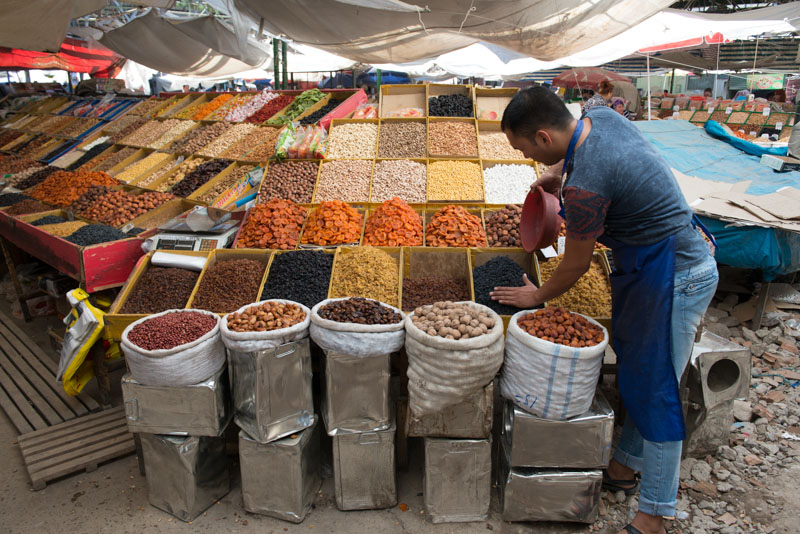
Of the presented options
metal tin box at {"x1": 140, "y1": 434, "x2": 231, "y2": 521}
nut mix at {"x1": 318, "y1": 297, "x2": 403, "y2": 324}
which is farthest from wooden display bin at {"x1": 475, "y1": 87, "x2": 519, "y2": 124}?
metal tin box at {"x1": 140, "y1": 434, "x2": 231, "y2": 521}

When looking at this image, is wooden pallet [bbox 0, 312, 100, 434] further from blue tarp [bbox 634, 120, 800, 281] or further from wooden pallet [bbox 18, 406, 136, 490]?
blue tarp [bbox 634, 120, 800, 281]

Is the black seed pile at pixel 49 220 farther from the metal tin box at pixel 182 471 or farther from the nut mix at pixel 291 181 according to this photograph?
the metal tin box at pixel 182 471

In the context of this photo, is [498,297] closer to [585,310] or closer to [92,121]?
[585,310]

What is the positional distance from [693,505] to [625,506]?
0.30 metres

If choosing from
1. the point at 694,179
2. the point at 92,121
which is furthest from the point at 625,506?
the point at 92,121

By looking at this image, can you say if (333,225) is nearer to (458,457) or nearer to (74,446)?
(458,457)

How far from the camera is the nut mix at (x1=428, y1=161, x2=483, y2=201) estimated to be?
11.3 feet

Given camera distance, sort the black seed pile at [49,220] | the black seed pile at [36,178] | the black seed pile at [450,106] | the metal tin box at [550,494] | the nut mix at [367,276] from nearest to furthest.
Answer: the metal tin box at [550,494], the nut mix at [367,276], the black seed pile at [49,220], the black seed pile at [450,106], the black seed pile at [36,178]

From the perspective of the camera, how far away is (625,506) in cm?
219

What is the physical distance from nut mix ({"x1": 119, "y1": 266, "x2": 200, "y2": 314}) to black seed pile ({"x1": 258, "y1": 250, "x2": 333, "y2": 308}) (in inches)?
17.8

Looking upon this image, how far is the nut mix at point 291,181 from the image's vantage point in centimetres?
355

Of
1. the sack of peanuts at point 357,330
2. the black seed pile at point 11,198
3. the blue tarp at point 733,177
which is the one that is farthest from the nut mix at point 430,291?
the black seed pile at point 11,198

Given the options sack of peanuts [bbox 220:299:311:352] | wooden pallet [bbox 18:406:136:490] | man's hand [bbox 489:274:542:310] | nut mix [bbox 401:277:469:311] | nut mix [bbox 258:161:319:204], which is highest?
nut mix [bbox 258:161:319:204]

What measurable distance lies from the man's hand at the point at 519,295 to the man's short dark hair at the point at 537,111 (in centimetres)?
72
